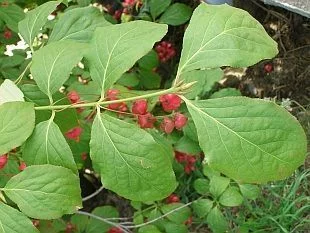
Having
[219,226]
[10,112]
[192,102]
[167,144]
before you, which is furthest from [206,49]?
[219,226]

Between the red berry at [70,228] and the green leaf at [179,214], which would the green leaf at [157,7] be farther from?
the red berry at [70,228]

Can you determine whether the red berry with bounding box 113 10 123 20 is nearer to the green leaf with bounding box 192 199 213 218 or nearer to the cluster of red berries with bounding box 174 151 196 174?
the cluster of red berries with bounding box 174 151 196 174

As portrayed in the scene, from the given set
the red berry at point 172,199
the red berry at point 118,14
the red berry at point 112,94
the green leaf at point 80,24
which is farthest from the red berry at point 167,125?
the red berry at point 118,14

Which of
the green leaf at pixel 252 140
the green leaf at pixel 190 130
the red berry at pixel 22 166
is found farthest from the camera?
the green leaf at pixel 190 130

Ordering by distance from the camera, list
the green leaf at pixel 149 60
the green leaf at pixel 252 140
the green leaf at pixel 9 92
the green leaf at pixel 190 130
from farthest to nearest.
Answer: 1. the green leaf at pixel 149 60
2. the green leaf at pixel 190 130
3. the green leaf at pixel 9 92
4. the green leaf at pixel 252 140

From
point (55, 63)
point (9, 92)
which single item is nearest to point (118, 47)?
point (55, 63)

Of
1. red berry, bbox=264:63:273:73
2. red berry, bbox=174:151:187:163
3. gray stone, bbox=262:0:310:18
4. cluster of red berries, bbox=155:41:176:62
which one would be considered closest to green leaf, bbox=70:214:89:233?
red berry, bbox=174:151:187:163

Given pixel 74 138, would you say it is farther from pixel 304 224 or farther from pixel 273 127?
pixel 304 224
